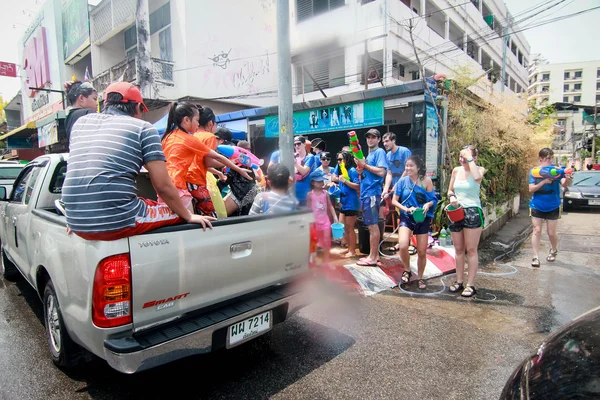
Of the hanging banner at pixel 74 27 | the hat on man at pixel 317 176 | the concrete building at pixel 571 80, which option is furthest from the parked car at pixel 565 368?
the concrete building at pixel 571 80

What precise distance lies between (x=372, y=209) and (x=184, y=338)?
12.0 feet

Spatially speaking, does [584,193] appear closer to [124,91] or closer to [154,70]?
[124,91]

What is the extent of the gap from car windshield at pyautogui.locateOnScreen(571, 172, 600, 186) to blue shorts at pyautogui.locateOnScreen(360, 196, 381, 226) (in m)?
11.6

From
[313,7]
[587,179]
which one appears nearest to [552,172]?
[587,179]

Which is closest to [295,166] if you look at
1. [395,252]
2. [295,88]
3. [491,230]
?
[395,252]

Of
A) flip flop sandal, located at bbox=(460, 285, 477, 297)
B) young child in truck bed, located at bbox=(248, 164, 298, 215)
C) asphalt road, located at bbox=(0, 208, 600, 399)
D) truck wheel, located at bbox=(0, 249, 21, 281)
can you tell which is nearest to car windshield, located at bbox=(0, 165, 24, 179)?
truck wheel, located at bbox=(0, 249, 21, 281)

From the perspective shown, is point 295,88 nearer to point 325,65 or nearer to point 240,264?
point 325,65

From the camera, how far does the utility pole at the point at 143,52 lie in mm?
14328

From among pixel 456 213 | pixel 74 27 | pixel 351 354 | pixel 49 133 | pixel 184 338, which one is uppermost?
pixel 74 27

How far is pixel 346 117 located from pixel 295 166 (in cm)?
401

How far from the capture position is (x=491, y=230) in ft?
26.6

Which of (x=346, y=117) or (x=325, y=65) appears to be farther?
(x=325, y=65)

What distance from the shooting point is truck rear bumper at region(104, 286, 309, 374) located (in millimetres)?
1959

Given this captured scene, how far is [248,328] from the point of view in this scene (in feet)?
8.28
